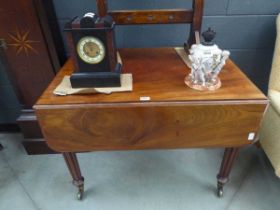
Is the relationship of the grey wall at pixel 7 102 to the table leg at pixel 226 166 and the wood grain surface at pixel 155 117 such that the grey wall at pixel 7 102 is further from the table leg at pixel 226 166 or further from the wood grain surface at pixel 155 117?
the table leg at pixel 226 166

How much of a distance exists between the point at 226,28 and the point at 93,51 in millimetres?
866

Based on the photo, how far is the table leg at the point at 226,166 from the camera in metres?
1.07

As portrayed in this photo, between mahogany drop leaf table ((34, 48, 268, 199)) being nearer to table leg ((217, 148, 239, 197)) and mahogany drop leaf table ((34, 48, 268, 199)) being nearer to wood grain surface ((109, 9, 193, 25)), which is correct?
table leg ((217, 148, 239, 197))

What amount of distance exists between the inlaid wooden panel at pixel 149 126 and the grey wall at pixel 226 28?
2.22 feet

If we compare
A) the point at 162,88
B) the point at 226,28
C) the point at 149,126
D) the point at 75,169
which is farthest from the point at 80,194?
the point at 226,28

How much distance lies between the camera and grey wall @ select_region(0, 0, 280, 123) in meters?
1.24

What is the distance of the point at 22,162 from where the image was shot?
4.93ft

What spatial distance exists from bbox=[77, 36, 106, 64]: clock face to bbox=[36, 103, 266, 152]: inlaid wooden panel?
20 cm

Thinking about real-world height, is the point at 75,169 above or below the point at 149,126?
below

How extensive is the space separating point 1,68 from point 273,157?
5.55 feet

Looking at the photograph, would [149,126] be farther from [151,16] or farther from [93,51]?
[151,16]

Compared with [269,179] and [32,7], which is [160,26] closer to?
[32,7]

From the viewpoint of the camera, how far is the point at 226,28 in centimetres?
132

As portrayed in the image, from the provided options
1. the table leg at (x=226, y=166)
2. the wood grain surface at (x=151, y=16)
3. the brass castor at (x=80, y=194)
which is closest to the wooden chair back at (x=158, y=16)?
the wood grain surface at (x=151, y=16)
